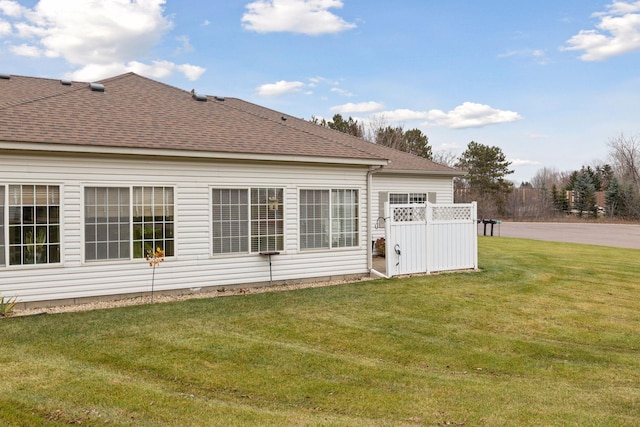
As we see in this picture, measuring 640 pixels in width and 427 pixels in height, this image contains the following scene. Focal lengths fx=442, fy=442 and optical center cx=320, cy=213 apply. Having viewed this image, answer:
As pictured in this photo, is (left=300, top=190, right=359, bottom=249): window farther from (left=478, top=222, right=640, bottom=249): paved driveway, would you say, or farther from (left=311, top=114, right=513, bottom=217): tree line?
(left=311, top=114, right=513, bottom=217): tree line

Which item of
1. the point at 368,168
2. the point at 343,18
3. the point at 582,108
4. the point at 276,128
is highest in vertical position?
the point at 343,18

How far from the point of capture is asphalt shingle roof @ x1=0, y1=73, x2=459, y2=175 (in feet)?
24.6

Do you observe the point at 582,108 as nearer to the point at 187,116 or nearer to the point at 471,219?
the point at 471,219

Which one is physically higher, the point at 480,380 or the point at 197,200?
the point at 197,200

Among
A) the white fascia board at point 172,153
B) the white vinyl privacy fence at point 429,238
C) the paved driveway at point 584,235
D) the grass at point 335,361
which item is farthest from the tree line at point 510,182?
the grass at point 335,361

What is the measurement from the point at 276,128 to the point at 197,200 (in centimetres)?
295

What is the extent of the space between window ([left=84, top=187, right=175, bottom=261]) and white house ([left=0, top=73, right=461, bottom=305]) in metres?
0.02

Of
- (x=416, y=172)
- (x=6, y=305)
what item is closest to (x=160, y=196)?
(x=6, y=305)

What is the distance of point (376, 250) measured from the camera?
13906 mm

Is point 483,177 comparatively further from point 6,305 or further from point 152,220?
point 6,305

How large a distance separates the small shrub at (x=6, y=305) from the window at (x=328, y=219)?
5.12 m

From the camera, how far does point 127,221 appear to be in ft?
25.6

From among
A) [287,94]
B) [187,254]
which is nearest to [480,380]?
[187,254]

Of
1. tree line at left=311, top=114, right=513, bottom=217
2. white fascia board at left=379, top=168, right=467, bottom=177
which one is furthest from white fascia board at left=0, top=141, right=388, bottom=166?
tree line at left=311, top=114, right=513, bottom=217
